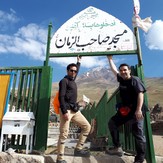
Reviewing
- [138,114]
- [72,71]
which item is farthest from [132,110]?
[72,71]

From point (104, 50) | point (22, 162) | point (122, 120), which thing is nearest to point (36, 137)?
point (22, 162)

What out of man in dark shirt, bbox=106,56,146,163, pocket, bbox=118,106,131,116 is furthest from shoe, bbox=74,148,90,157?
pocket, bbox=118,106,131,116

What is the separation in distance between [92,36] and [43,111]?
86.4 inches

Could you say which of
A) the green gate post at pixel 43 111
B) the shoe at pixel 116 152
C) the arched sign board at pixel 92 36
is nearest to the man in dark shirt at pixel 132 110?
the shoe at pixel 116 152

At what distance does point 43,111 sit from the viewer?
568 centimetres

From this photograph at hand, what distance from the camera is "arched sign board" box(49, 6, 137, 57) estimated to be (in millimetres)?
6188

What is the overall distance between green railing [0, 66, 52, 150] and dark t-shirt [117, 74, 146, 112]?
69.4 inches

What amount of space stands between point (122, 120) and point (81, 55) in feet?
6.59

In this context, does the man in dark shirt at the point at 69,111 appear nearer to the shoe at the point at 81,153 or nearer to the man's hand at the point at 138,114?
the shoe at the point at 81,153

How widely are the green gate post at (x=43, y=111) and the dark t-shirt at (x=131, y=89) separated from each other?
1743mm

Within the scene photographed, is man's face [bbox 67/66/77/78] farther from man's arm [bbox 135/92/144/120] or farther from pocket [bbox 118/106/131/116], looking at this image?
man's arm [bbox 135/92/144/120]

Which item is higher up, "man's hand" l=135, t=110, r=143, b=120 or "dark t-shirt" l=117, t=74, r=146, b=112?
"dark t-shirt" l=117, t=74, r=146, b=112

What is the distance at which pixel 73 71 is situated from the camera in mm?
5188

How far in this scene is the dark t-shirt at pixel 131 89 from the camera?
4.72m
